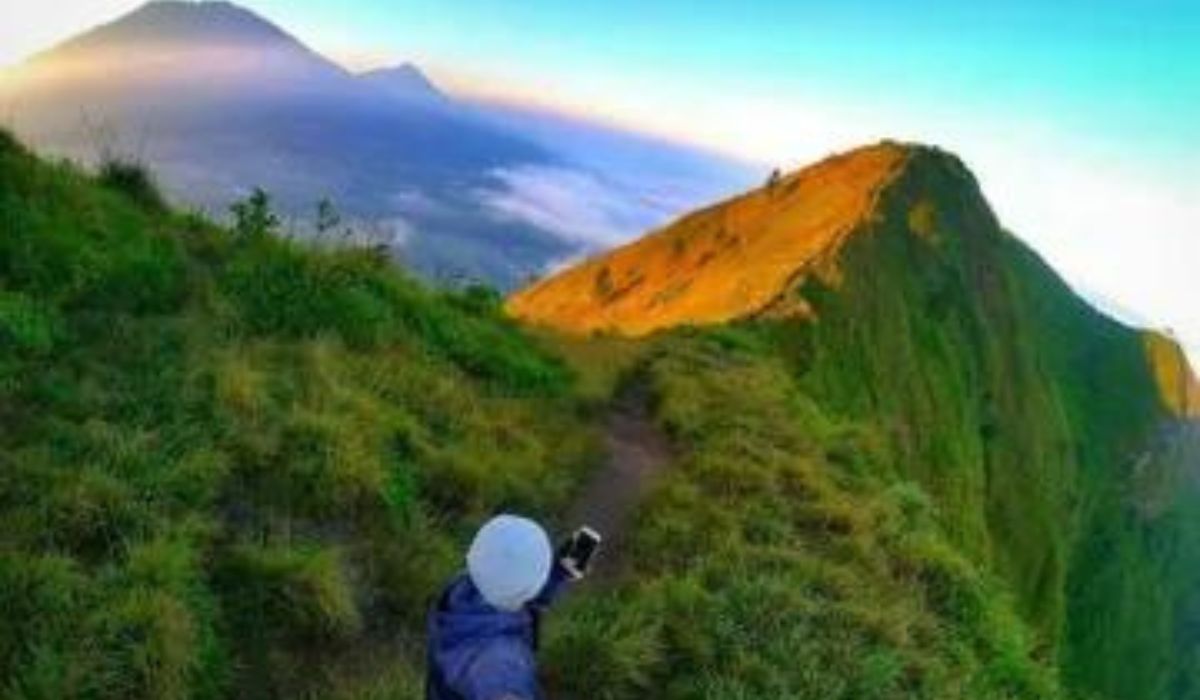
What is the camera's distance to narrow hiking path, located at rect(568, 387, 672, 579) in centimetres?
1695

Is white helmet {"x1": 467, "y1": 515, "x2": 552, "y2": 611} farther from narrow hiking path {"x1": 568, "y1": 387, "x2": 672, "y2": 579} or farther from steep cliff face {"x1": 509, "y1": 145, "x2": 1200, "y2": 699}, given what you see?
steep cliff face {"x1": 509, "y1": 145, "x2": 1200, "y2": 699}

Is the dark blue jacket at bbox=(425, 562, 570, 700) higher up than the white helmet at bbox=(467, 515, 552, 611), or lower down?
lower down

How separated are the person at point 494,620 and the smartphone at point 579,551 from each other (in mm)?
334

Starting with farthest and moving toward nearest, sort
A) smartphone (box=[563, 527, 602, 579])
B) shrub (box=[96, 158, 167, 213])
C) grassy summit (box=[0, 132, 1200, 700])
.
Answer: shrub (box=[96, 158, 167, 213]), grassy summit (box=[0, 132, 1200, 700]), smartphone (box=[563, 527, 602, 579])

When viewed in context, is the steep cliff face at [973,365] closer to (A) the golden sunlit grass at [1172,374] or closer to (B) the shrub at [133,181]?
(A) the golden sunlit grass at [1172,374]

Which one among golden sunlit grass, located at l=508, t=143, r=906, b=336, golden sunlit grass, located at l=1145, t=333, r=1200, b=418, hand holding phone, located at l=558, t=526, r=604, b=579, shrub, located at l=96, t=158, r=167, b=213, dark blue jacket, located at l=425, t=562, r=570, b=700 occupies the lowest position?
golden sunlit grass, located at l=1145, t=333, r=1200, b=418

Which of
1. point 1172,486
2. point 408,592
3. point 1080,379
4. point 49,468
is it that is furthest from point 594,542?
point 1172,486

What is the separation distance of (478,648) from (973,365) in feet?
236

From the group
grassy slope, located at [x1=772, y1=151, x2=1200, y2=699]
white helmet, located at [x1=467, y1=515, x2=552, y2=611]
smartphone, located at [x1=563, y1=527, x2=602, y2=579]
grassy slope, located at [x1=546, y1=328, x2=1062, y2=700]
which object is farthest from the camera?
grassy slope, located at [x1=772, y1=151, x2=1200, y2=699]

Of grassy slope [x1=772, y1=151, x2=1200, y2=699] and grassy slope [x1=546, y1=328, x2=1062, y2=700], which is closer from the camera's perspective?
grassy slope [x1=546, y1=328, x2=1062, y2=700]

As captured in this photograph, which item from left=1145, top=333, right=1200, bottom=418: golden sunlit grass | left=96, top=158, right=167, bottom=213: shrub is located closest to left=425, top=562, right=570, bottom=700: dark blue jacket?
left=96, top=158, right=167, bottom=213: shrub

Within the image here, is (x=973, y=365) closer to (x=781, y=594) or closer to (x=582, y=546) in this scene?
(x=781, y=594)

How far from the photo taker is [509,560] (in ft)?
28.8

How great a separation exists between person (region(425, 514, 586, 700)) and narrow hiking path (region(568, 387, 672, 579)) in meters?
6.72
